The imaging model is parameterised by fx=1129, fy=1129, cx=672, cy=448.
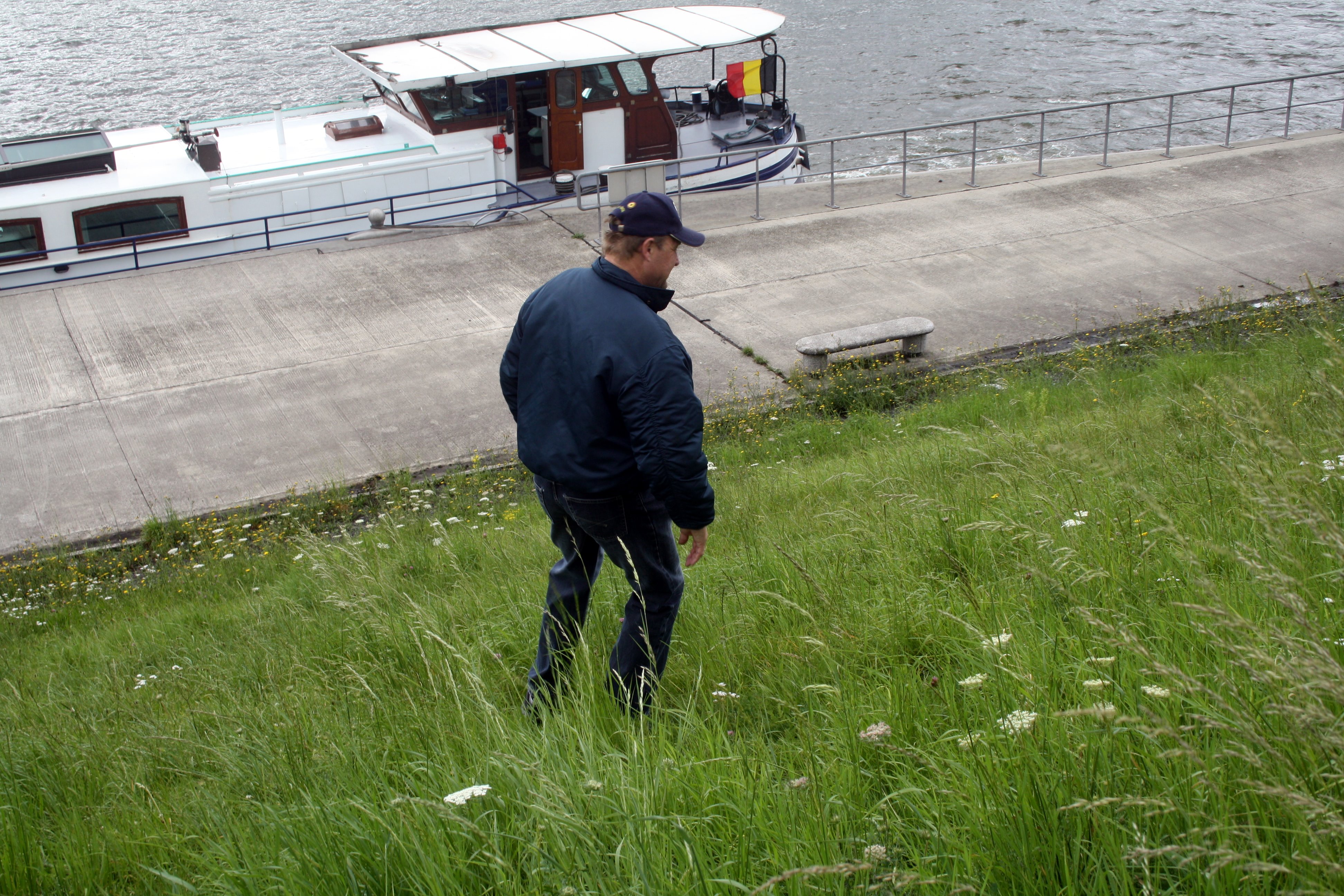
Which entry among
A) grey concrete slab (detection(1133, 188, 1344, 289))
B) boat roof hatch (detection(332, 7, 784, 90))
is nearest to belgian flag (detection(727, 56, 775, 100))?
boat roof hatch (detection(332, 7, 784, 90))

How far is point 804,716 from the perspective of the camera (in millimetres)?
3156

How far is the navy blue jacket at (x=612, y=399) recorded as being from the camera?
3.62 meters

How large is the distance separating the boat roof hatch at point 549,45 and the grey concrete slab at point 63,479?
23.3 feet

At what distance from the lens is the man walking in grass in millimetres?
3627

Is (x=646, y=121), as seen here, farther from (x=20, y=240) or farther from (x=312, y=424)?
(x=312, y=424)

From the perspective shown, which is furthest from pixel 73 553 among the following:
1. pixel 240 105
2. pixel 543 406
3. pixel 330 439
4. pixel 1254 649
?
pixel 240 105

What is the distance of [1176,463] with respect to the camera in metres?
5.52

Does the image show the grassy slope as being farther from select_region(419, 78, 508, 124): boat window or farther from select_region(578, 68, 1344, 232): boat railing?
select_region(578, 68, 1344, 232): boat railing

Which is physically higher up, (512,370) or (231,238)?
(512,370)

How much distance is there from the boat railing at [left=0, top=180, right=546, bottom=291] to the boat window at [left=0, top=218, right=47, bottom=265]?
3 centimetres

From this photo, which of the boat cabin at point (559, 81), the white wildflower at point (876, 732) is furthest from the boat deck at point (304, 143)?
the white wildflower at point (876, 732)

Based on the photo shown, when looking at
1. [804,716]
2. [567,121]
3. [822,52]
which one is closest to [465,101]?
[567,121]

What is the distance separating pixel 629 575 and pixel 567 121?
Result: 558 inches

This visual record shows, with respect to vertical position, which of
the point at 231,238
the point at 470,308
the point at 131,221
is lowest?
the point at 470,308
